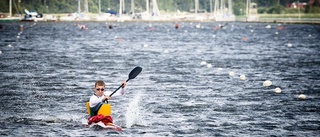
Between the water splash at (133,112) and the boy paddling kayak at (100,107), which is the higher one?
the boy paddling kayak at (100,107)

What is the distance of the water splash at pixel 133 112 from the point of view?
25208mm

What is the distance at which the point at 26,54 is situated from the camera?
190 ft

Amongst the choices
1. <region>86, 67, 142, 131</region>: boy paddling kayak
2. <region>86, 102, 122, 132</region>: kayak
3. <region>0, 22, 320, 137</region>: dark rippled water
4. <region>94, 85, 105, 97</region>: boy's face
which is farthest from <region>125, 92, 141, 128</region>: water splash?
<region>94, 85, 105, 97</region>: boy's face

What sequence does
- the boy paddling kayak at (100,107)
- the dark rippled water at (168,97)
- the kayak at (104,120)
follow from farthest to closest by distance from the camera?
the dark rippled water at (168,97) → the kayak at (104,120) → the boy paddling kayak at (100,107)

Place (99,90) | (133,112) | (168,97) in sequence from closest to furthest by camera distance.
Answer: (99,90), (133,112), (168,97)

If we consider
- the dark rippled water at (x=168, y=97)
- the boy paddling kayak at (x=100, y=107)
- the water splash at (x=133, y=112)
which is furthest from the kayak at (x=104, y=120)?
the water splash at (x=133, y=112)

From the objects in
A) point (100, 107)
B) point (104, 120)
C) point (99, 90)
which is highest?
point (99, 90)

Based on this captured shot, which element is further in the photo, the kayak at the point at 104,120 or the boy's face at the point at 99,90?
the kayak at the point at 104,120

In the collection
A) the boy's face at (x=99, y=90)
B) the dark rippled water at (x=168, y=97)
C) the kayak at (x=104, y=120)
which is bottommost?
the dark rippled water at (x=168, y=97)

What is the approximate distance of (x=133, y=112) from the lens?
91.0 ft

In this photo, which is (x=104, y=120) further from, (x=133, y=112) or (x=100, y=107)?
(x=133, y=112)

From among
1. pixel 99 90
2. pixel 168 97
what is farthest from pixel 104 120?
pixel 168 97

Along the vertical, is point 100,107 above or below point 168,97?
above

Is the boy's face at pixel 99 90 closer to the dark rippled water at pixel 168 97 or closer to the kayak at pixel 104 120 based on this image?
the kayak at pixel 104 120
